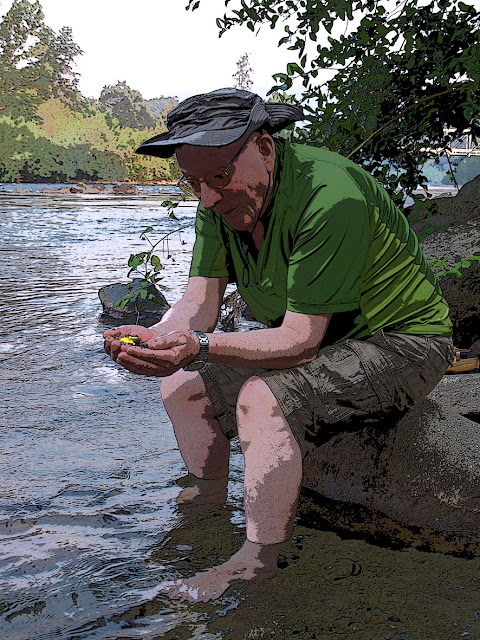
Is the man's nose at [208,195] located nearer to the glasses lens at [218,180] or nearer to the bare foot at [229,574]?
the glasses lens at [218,180]

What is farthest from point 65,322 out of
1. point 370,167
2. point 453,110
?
point 453,110

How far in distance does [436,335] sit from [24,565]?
1.71m

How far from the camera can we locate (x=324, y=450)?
3402mm

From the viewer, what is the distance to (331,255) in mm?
2543

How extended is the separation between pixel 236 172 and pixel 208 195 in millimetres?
132

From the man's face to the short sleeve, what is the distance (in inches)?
7.8

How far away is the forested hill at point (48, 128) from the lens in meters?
65.4

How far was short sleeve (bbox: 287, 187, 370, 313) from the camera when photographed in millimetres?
2541

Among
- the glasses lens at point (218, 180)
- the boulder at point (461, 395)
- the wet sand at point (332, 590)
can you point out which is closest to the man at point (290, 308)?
the glasses lens at point (218, 180)

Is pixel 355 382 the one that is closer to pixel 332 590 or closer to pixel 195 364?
pixel 195 364

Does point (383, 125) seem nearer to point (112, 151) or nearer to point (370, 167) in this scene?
point (370, 167)

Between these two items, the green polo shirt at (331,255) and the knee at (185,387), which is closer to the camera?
the green polo shirt at (331,255)

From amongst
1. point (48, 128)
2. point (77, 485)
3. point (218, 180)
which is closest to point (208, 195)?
point (218, 180)

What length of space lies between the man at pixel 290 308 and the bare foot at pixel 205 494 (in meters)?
0.63
